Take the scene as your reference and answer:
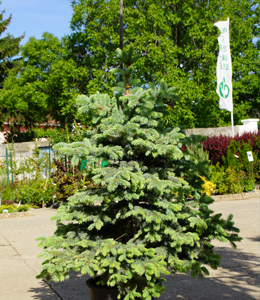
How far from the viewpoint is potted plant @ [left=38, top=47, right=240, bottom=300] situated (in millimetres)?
2768

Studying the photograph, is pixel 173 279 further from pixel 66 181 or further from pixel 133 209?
pixel 66 181

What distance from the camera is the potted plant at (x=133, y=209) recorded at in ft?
9.08

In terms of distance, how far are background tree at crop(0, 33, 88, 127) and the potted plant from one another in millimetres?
20818

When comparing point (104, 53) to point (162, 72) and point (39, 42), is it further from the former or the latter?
point (39, 42)

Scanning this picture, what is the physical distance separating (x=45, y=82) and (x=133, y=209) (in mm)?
25952

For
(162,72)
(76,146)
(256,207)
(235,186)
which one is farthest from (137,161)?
(162,72)

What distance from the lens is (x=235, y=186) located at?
10992 millimetres

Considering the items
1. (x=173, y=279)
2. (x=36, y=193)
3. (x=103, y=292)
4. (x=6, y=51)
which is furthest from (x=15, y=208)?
(x=6, y=51)

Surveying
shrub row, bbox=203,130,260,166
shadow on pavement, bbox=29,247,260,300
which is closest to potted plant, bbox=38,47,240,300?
shadow on pavement, bbox=29,247,260,300

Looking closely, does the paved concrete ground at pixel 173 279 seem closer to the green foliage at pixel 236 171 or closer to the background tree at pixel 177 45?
the green foliage at pixel 236 171

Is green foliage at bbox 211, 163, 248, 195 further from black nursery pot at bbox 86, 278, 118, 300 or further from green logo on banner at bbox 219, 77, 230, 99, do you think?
black nursery pot at bbox 86, 278, 118, 300

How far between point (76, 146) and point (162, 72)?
20.8 metres

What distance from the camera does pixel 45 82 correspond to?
2730cm

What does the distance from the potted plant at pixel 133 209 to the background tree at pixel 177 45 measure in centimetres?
1915
